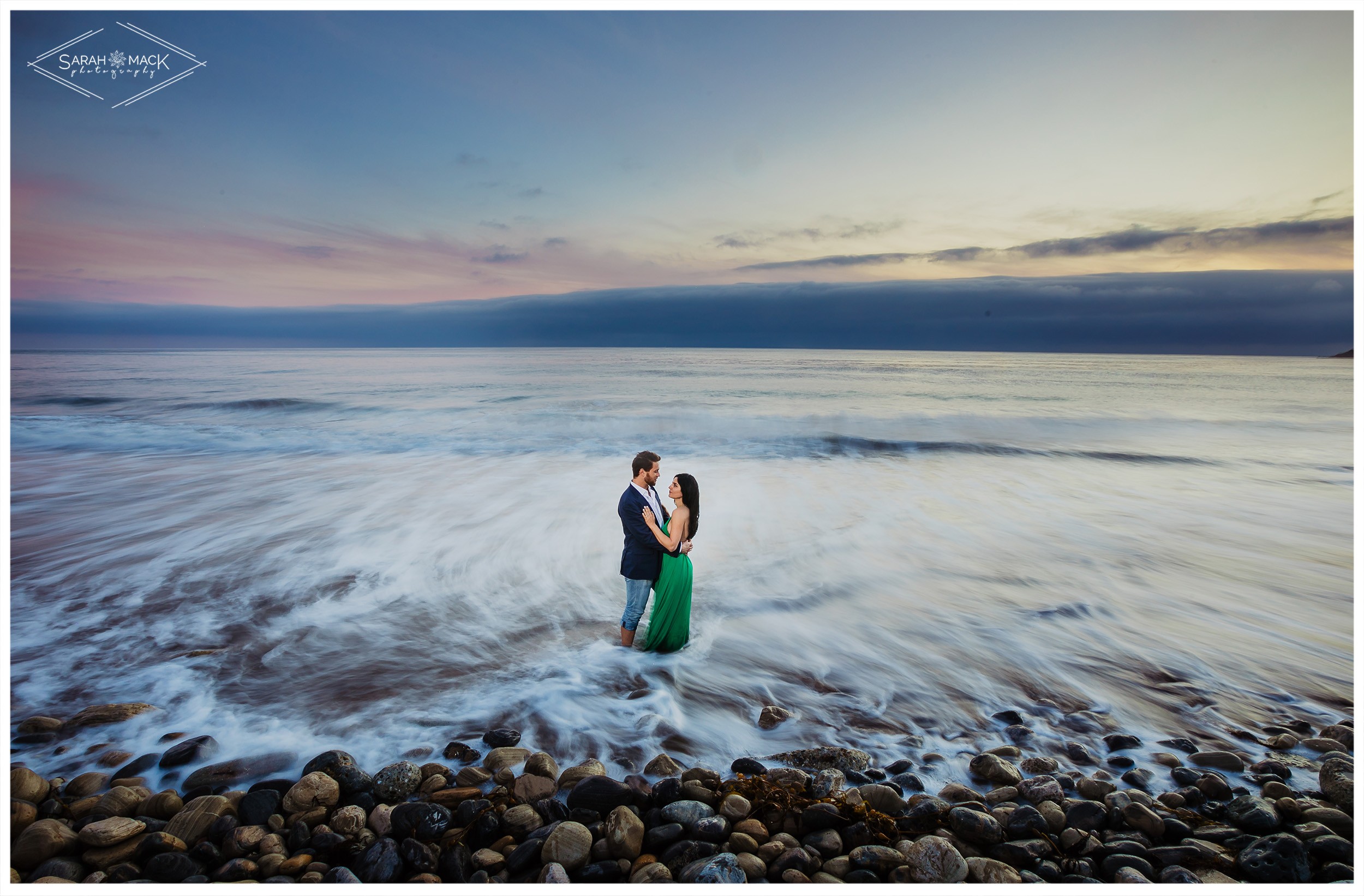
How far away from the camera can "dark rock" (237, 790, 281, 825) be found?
10.4 ft

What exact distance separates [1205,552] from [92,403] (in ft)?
111

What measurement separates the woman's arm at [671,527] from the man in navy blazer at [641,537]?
3cm

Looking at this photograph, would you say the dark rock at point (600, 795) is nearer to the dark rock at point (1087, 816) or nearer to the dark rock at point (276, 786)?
the dark rock at point (276, 786)

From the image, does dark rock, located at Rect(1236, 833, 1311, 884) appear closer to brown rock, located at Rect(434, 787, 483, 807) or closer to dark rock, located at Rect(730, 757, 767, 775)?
dark rock, located at Rect(730, 757, 767, 775)

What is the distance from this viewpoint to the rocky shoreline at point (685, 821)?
294cm

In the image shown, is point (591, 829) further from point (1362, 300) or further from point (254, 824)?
point (1362, 300)

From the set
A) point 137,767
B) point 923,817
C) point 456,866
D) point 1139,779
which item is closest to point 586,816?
point 456,866

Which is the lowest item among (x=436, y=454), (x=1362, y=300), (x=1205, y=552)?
(x=1205, y=552)

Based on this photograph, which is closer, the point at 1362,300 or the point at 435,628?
the point at 1362,300

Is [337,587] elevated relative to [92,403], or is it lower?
lower

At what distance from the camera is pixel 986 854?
3.09 metres

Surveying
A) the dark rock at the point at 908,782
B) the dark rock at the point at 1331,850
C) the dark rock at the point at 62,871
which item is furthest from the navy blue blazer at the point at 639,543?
the dark rock at the point at 1331,850

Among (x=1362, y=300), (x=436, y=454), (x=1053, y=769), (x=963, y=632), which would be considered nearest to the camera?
(x=1053, y=769)

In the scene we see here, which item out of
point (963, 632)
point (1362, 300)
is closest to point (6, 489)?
point (963, 632)
